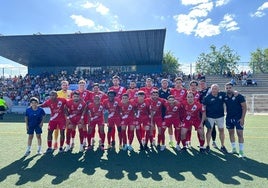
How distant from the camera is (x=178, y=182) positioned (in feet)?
14.7

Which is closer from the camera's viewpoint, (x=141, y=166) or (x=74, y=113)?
(x=141, y=166)

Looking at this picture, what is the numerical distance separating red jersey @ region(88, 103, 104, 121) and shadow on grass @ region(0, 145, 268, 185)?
96 centimetres

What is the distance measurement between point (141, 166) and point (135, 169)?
0.25 meters

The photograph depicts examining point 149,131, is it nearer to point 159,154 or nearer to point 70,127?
point 159,154

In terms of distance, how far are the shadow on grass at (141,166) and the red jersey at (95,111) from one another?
96 cm

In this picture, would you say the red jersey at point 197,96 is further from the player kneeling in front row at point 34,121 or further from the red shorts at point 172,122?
the player kneeling in front row at point 34,121

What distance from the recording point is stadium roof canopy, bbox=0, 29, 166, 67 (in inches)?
811

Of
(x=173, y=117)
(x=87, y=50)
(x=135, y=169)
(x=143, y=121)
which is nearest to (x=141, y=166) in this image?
(x=135, y=169)

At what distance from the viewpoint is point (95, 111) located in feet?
22.6

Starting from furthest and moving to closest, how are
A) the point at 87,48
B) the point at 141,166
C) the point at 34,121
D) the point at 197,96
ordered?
the point at 87,48, the point at 197,96, the point at 34,121, the point at 141,166

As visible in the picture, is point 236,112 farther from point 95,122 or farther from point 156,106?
point 95,122

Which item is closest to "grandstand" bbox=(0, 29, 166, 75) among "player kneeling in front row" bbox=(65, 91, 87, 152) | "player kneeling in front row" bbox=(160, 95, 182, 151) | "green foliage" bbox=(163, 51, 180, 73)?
"player kneeling in front row" bbox=(160, 95, 182, 151)

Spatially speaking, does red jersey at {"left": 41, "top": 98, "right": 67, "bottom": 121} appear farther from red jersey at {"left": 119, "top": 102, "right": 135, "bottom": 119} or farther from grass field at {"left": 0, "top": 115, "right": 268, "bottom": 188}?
red jersey at {"left": 119, "top": 102, "right": 135, "bottom": 119}

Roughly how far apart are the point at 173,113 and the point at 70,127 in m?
2.83
